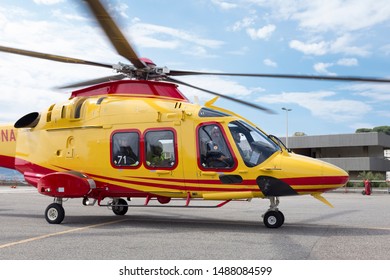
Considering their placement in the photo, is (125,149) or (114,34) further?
(125,149)

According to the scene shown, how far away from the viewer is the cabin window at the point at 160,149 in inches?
391

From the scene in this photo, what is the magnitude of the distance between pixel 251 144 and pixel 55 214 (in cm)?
541

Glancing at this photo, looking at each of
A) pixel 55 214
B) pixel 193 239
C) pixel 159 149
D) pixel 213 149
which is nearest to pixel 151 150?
pixel 159 149

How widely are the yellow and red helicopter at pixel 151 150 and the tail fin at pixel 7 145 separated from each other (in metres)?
0.57

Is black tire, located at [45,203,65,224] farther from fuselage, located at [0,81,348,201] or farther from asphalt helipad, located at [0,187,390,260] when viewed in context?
fuselage, located at [0,81,348,201]

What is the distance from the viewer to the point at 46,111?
38.1 feet

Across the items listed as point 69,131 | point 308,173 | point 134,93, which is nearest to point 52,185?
point 69,131

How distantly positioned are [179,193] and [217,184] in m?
1.03

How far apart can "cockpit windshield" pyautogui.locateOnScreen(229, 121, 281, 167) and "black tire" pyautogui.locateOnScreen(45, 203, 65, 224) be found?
16.2ft

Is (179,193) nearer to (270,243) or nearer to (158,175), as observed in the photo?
(158,175)

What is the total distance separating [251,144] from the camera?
30.8 feet

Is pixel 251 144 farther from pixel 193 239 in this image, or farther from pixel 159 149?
pixel 193 239

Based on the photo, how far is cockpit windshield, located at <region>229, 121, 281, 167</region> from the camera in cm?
928

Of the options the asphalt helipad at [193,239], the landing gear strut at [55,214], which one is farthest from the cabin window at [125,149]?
the landing gear strut at [55,214]
